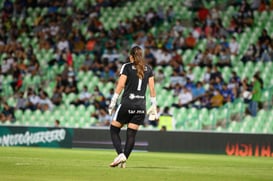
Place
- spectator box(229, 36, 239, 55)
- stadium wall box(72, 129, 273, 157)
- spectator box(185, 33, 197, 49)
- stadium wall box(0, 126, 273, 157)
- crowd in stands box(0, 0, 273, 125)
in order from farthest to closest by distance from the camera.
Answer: spectator box(185, 33, 197, 49)
spectator box(229, 36, 239, 55)
crowd in stands box(0, 0, 273, 125)
stadium wall box(0, 126, 273, 157)
stadium wall box(72, 129, 273, 157)

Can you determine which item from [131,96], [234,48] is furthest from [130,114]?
Answer: [234,48]

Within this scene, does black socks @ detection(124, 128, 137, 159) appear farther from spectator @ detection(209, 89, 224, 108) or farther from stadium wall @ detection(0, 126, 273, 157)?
spectator @ detection(209, 89, 224, 108)

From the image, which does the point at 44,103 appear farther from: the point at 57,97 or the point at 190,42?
the point at 190,42

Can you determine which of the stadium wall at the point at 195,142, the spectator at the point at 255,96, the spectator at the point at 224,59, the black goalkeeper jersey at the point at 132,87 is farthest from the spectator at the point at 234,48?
the black goalkeeper jersey at the point at 132,87

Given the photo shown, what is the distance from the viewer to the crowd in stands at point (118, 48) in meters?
29.3

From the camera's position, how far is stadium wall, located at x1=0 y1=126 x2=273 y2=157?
2547cm

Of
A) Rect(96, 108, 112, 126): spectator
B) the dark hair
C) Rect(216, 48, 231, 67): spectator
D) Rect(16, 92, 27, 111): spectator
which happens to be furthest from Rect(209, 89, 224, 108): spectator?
the dark hair

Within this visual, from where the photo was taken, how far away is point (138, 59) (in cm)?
1501

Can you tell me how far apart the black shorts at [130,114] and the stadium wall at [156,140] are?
1073 centimetres

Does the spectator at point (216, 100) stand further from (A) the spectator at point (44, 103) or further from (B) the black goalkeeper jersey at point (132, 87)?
(B) the black goalkeeper jersey at point (132, 87)

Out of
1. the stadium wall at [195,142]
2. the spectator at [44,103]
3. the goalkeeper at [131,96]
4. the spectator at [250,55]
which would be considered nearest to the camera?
the goalkeeper at [131,96]

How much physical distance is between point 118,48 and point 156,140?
7.84 meters

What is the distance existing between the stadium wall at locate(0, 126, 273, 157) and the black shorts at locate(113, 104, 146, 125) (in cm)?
1073

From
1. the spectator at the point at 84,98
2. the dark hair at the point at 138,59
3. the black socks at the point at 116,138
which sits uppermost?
the dark hair at the point at 138,59
